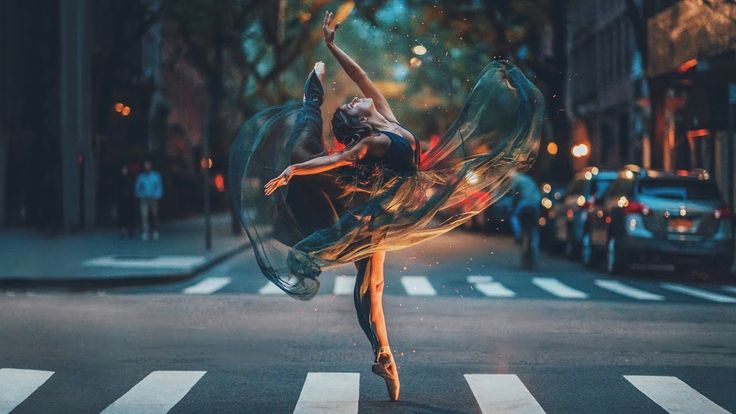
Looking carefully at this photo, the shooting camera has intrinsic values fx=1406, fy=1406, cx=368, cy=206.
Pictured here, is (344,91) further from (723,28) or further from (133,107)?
(133,107)

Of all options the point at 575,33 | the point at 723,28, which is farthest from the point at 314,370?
the point at 575,33

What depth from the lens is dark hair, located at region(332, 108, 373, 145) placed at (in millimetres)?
9141

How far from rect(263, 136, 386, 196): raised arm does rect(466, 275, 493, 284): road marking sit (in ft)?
41.6

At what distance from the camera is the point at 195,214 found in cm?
5744

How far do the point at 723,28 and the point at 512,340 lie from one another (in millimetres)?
19231

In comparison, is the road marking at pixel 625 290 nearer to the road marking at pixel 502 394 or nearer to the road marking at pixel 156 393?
the road marking at pixel 502 394

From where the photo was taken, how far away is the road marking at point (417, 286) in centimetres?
1910

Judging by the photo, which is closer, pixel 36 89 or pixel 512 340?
pixel 512 340

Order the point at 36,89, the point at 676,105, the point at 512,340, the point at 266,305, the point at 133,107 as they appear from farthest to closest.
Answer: the point at 133,107 < the point at 676,105 < the point at 36,89 < the point at 266,305 < the point at 512,340

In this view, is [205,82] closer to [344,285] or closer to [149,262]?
[149,262]

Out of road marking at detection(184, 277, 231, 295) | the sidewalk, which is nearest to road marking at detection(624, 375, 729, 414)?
road marking at detection(184, 277, 231, 295)

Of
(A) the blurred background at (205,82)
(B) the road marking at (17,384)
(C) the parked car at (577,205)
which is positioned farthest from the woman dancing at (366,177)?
(A) the blurred background at (205,82)

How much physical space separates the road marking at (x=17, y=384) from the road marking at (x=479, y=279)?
457 inches

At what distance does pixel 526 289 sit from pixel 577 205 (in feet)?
28.5
